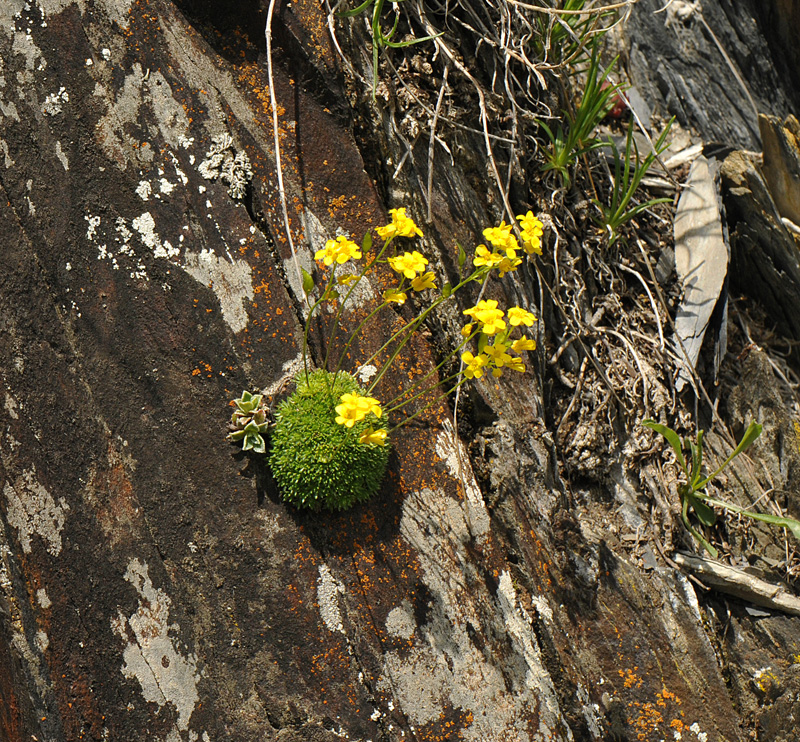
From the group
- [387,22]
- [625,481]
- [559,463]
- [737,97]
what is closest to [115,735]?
[559,463]

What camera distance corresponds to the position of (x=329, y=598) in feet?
7.47

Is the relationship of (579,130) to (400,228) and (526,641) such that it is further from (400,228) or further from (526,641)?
(526,641)

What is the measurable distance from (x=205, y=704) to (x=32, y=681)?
24.7 inches

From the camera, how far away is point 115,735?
2.19m

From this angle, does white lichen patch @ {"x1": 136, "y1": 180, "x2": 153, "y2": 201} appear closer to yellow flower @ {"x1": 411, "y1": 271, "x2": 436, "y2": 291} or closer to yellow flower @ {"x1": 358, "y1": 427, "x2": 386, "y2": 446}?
yellow flower @ {"x1": 411, "y1": 271, "x2": 436, "y2": 291}

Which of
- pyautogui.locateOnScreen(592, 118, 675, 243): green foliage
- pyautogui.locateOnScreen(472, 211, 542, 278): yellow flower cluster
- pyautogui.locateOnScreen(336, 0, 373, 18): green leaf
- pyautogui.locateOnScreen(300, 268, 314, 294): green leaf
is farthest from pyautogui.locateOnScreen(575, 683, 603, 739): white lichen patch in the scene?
pyautogui.locateOnScreen(336, 0, 373, 18): green leaf

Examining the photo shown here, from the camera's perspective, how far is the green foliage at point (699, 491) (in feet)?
9.48

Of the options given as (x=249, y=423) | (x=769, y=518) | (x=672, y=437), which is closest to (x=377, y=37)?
(x=249, y=423)

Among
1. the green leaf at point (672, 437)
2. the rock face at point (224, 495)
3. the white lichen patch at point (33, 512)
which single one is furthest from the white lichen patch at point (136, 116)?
the green leaf at point (672, 437)

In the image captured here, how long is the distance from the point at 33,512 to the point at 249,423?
824mm

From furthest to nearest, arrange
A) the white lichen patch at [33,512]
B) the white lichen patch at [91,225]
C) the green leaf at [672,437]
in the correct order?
the green leaf at [672,437]
the white lichen patch at [91,225]
the white lichen patch at [33,512]

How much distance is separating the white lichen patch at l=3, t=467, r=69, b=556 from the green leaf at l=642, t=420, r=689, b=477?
2.38m

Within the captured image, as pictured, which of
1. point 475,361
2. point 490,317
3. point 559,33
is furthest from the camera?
point 559,33

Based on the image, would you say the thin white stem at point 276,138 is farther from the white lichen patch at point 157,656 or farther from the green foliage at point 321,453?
the white lichen patch at point 157,656
